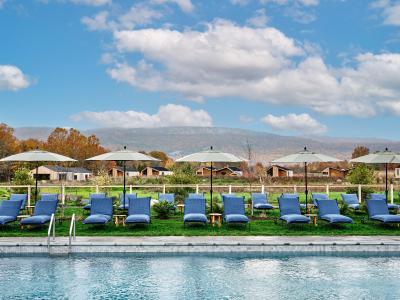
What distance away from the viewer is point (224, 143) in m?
121

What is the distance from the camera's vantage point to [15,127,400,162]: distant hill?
11275 cm

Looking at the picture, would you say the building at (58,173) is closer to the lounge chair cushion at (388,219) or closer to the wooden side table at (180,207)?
the wooden side table at (180,207)

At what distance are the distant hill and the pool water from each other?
314 ft

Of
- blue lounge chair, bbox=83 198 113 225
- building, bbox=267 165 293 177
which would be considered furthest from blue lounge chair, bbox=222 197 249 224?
building, bbox=267 165 293 177

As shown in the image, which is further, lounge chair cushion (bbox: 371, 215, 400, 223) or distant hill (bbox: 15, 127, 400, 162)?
distant hill (bbox: 15, 127, 400, 162)

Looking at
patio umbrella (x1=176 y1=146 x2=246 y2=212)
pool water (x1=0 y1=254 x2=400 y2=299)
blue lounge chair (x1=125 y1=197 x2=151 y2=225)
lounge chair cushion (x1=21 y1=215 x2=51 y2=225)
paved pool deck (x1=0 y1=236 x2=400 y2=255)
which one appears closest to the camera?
pool water (x1=0 y1=254 x2=400 y2=299)

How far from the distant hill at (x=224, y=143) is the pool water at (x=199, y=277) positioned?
95.6 m

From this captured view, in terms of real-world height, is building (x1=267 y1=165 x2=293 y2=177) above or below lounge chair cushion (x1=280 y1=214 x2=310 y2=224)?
above

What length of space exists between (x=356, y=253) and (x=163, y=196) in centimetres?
795

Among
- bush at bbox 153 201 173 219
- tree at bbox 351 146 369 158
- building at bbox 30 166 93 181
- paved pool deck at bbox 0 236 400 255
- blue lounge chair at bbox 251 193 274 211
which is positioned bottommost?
paved pool deck at bbox 0 236 400 255

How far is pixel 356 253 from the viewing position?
11297mm

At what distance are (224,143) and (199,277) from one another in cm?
11141

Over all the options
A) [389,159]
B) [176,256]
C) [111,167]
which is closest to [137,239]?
[176,256]

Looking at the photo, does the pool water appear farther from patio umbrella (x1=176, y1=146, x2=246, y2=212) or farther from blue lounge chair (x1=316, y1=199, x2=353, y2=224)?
patio umbrella (x1=176, y1=146, x2=246, y2=212)
